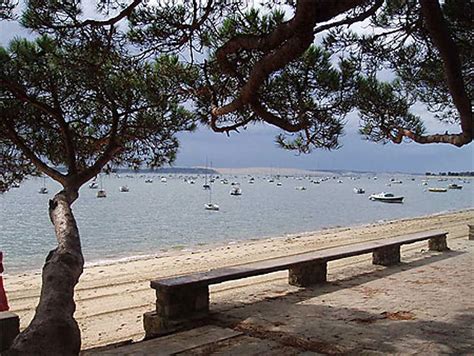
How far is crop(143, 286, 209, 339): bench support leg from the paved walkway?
169mm

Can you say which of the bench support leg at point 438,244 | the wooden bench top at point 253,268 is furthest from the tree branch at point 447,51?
the bench support leg at point 438,244

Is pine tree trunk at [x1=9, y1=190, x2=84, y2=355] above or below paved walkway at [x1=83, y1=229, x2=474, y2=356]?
above

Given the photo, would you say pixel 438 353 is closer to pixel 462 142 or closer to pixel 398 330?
pixel 398 330

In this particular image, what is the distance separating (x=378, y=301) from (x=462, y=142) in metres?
1.73

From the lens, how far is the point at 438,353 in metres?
3.27

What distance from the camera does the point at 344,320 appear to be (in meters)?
4.13

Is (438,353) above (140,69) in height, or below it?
below

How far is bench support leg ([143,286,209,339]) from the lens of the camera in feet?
13.1

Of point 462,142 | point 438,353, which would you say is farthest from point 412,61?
point 438,353

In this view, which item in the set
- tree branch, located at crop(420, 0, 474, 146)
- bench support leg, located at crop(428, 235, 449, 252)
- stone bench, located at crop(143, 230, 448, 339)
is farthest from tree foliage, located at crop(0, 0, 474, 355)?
bench support leg, located at crop(428, 235, 449, 252)

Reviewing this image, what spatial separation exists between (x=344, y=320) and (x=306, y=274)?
1.49 metres

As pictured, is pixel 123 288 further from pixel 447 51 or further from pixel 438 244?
pixel 447 51

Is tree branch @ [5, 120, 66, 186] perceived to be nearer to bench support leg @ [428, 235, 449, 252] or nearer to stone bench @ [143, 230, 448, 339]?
stone bench @ [143, 230, 448, 339]

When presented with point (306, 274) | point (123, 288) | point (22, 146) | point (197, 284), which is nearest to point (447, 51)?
point (197, 284)
